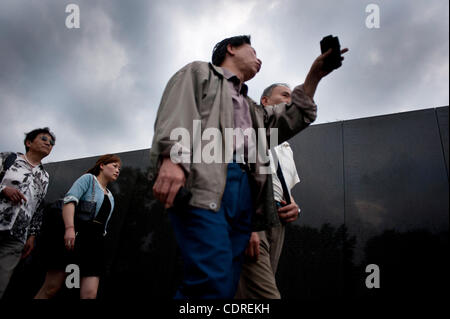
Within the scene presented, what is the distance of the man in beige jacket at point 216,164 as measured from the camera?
3.97 feet

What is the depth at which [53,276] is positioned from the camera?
3174 mm

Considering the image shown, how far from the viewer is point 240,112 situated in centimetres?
172

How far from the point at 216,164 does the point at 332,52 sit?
82 centimetres

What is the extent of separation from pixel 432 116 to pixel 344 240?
81.1 inches

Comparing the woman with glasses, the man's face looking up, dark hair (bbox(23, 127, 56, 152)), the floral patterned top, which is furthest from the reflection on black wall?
dark hair (bbox(23, 127, 56, 152))

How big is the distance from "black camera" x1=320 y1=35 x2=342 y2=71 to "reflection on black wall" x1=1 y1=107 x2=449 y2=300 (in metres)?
2.97

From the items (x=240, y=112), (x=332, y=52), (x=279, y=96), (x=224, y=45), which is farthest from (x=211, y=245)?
(x=279, y=96)

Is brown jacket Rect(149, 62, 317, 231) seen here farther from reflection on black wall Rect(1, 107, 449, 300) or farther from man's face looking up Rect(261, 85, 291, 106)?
reflection on black wall Rect(1, 107, 449, 300)

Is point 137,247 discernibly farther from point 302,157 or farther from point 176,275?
point 302,157

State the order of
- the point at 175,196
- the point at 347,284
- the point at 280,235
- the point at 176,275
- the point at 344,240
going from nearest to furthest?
the point at 175,196 → the point at 280,235 → the point at 347,284 → the point at 344,240 → the point at 176,275

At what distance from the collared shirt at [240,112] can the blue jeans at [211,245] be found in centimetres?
20

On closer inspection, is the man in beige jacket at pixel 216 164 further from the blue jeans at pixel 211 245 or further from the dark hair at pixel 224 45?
the dark hair at pixel 224 45

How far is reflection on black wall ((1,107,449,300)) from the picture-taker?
3.63 meters
